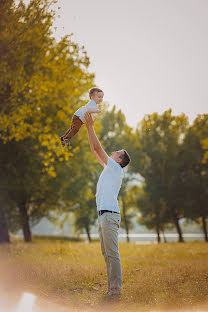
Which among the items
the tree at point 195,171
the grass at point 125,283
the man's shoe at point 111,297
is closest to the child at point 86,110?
the man's shoe at point 111,297

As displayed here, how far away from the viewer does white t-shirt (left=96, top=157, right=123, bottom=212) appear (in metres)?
5.27

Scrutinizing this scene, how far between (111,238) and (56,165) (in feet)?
41.5

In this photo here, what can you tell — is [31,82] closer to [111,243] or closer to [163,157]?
[111,243]

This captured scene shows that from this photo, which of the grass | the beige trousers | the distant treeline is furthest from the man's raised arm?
the distant treeline

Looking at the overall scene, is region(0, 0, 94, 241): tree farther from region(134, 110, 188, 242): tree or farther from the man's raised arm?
region(134, 110, 188, 242): tree

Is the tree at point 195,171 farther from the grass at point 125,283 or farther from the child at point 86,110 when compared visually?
the child at point 86,110

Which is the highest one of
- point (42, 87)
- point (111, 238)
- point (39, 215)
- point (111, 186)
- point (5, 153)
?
point (42, 87)

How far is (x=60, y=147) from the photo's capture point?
Result: 1416cm

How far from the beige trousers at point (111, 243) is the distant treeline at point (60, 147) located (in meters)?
4.06

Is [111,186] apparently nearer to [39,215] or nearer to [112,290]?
[112,290]

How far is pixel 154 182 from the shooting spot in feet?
86.5

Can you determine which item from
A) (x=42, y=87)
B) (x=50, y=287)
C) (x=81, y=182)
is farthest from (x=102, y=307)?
(x=81, y=182)

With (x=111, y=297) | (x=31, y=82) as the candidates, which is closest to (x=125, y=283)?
(x=111, y=297)

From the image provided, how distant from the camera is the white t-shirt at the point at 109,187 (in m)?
5.27
